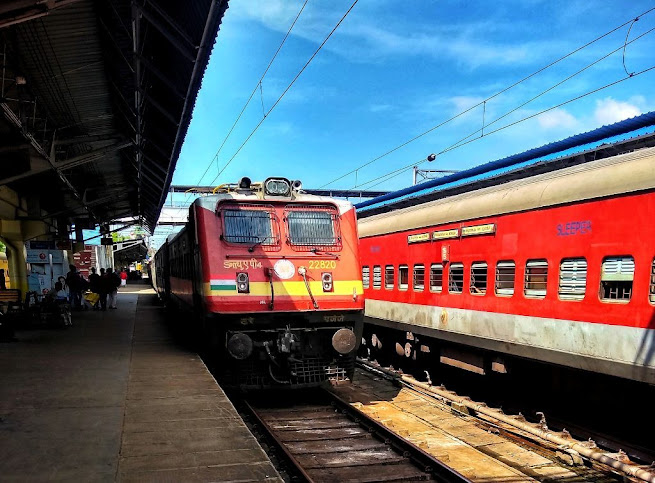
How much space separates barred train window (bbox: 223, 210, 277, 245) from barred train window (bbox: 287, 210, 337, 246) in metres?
0.36

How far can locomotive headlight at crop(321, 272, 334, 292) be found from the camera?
8.20 meters

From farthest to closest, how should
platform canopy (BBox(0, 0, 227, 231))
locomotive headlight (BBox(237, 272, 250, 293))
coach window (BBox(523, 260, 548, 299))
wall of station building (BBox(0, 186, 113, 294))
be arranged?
wall of station building (BBox(0, 186, 113, 294))
locomotive headlight (BBox(237, 272, 250, 293))
platform canopy (BBox(0, 0, 227, 231))
coach window (BBox(523, 260, 548, 299))

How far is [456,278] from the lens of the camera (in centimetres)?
919

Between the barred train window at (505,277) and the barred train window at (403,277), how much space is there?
2.99 meters

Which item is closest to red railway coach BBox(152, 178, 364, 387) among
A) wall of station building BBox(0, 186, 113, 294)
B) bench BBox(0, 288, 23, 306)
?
bench BBox(0, 288, 23, 306)

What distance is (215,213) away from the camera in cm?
794

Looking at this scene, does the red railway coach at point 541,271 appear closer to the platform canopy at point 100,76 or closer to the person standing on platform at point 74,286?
the platform canopy at point 100,76

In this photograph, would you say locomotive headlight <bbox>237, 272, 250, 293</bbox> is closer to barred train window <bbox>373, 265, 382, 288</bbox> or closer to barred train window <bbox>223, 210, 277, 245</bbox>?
barred train window <bbox>223, 210, 277, 245</bbox>

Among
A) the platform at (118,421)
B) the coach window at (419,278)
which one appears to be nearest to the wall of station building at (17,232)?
the platform at (118,421)

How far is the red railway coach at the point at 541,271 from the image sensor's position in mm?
5762

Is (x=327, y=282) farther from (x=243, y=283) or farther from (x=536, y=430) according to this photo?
(x=536, y=430)

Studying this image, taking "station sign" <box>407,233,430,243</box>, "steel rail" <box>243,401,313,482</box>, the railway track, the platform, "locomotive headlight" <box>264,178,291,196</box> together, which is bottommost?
the railway track

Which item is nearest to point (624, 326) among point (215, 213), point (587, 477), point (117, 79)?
point (587, 477)

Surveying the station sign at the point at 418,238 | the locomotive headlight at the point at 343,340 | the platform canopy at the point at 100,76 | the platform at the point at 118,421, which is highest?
the platform canopy at the point at 100,76
